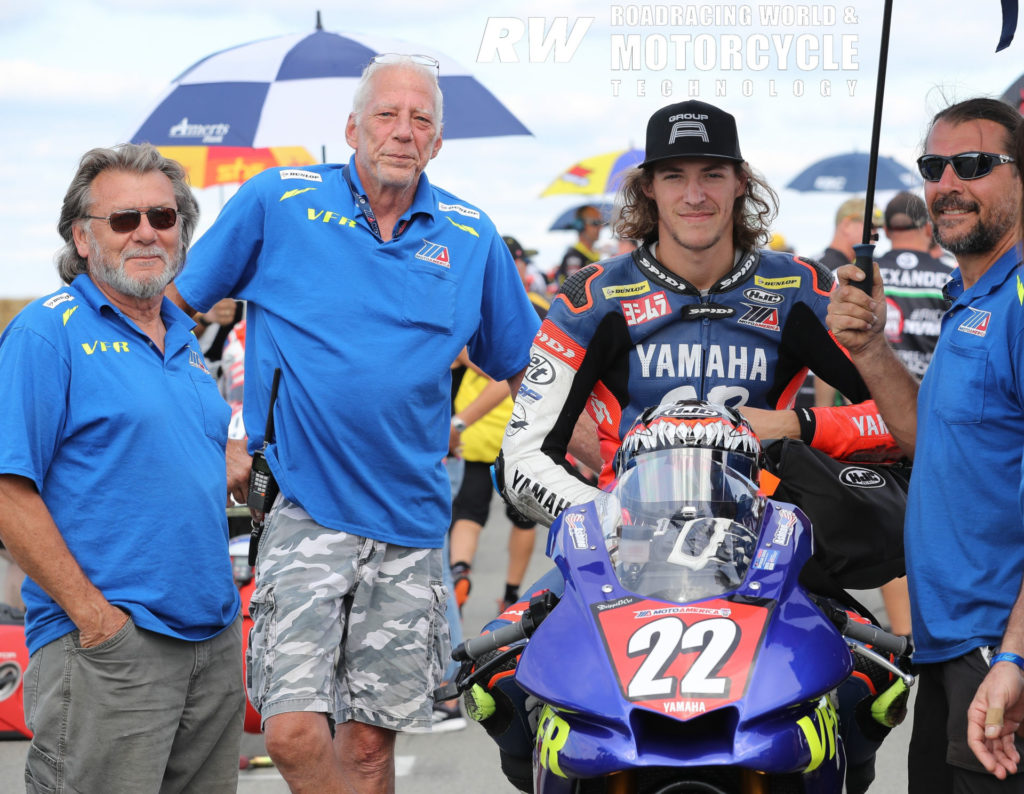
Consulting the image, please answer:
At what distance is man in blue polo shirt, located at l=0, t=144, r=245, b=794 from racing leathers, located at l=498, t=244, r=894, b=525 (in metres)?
0.93

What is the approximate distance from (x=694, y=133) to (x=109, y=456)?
1915 millimetres

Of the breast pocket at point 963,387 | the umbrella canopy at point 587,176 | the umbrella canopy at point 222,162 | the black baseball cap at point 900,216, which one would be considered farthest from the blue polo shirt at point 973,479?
the umbrella canopy at point 587,176

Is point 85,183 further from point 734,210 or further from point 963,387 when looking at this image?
point 963,387

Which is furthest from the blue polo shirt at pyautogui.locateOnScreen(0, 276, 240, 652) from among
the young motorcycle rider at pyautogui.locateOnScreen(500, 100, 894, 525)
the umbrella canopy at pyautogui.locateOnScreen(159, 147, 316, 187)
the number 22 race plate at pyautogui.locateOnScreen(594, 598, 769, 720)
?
the umbrella canopy at pyautogui.locateOnScreen(159, 147, 316, 187)

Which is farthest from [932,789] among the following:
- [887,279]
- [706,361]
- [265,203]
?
[887,279]

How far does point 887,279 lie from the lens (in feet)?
28.3

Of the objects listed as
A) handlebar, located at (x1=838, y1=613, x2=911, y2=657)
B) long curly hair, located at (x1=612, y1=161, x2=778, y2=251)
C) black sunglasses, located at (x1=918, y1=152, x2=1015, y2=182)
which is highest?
black sunglasses, located at (x1=918, y1=152, x2=1015, y2=182)

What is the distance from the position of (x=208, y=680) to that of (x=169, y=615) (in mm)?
290

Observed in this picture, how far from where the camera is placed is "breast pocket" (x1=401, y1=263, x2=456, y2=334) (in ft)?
14.3

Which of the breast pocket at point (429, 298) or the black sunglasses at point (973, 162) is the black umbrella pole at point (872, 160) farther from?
the breast pocket at point (429, 298)

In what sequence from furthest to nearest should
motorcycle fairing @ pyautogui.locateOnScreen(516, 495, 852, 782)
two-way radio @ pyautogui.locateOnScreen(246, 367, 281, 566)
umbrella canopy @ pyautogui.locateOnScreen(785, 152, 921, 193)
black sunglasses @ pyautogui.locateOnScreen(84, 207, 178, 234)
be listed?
umbrella canopy @ pyautogui.locateOnScreen(785, 152, 921, 193) → two-way radio @ pyautogui.locateOnScreen(246, 367, 281, 566) → black sunglasses @ pyautogui.locateOnScreen(84, 207, 178, 234) → motorcycle fairing @ pyautogui.locateOnScreen(516, 495, 852, 782)

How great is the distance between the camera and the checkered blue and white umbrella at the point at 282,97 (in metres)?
7.54

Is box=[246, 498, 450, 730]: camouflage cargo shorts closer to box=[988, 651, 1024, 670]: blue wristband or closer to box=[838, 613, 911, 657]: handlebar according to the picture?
box=[838, 613, 911, 657]: handlebar

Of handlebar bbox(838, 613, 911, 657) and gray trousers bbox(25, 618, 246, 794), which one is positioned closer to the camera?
handlebar bbox(838, 613, 911, 657)
